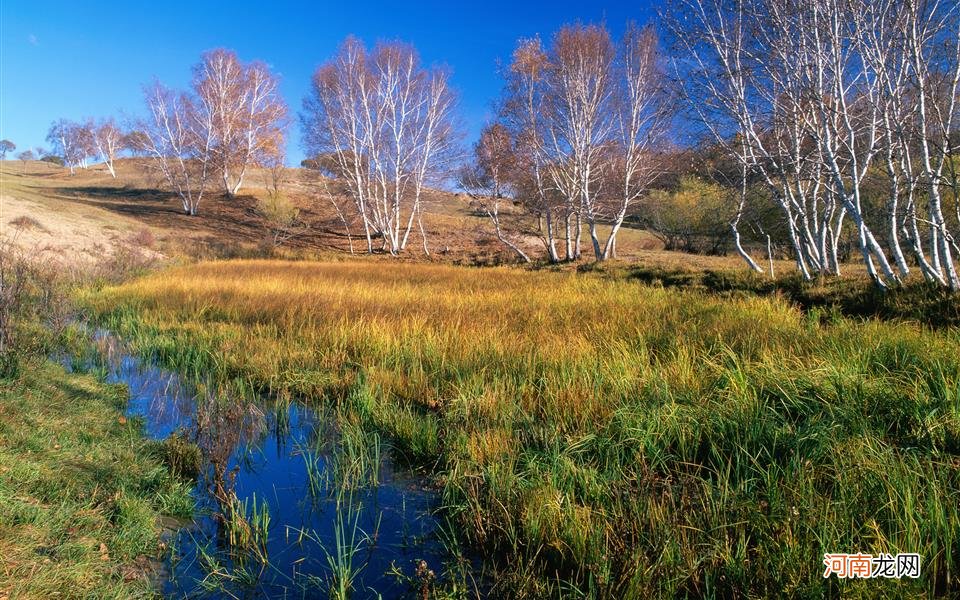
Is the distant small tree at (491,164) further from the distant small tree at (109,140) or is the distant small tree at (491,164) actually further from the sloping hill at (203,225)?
the distant small tree at (109,140)

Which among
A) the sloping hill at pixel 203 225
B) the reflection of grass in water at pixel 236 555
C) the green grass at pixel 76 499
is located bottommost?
the reflection of grass in water at pixel 236 555

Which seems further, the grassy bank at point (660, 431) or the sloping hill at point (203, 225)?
the sloping hill at point (203, 225)

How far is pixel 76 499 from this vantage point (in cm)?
320

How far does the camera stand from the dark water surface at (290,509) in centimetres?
281

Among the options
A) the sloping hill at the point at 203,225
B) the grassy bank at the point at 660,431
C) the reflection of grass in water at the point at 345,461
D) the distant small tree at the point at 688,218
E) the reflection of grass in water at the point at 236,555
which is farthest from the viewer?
the distant small tree at the point at 688,218

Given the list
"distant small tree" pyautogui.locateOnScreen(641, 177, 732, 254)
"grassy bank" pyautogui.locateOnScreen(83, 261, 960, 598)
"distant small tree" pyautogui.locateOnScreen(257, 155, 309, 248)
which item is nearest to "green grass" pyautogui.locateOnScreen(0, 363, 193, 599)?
"grassy bank" pyautogui.locateOnScreen(83, 261, 960, 598)

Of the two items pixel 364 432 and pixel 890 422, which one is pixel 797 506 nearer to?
pixel 890 422

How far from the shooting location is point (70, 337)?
7953 mm

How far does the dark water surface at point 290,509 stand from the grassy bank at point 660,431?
1.06 ft

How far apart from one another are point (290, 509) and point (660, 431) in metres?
2.76

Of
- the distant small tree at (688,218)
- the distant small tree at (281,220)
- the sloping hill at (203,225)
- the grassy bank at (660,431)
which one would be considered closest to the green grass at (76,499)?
the grassy bank at (660,431)

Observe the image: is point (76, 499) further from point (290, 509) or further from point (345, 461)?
point (345, 461)

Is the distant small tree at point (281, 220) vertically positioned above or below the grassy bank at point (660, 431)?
above

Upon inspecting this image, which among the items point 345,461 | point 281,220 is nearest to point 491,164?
point 281,220
